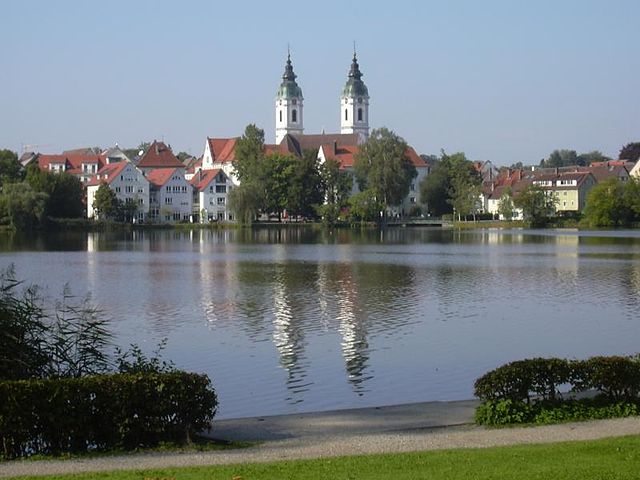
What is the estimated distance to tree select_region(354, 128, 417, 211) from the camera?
12450 cm

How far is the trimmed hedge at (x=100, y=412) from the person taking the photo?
1217 centimetres

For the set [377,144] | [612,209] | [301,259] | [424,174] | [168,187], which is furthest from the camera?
[424,174]

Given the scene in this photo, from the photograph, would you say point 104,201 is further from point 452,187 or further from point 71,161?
point 452,187

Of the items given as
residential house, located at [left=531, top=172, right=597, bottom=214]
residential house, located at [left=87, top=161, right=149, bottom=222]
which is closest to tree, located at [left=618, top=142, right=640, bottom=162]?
residential house, located at [left=531, top=172, right=597, bottom=214]

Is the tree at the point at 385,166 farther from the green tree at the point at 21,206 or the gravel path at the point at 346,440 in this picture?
the gravel path at the point at 346,440

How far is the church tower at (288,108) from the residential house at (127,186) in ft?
121

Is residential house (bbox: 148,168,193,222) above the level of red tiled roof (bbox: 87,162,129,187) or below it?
below

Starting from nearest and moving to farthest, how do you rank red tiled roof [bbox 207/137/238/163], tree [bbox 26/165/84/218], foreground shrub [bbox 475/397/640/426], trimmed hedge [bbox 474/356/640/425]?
foreground shrub [bbox 475/397/640/426] < trimmed hedge [bbox 474/356/640/425] < tree [bbox 26/165/84/218] < red tiled roof [bbox 207/137/238/163]

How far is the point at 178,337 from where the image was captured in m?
27.6

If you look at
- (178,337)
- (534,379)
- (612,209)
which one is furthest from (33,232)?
(534,379)

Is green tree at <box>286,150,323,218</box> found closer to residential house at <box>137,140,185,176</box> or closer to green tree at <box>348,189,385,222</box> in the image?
green tree at <box>348,189,385,222</box>

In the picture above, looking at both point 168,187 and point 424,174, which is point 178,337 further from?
point 424,174

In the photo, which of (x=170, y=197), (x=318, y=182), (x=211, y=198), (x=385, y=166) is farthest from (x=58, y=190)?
(x=385, y=166)

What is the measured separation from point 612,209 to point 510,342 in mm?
95115
